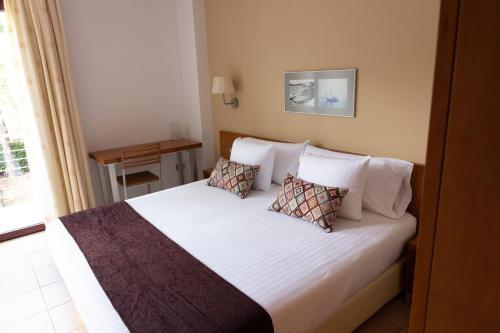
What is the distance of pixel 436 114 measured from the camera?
60cm

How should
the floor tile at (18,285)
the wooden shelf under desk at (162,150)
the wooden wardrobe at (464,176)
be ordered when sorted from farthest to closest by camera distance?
1. the wooden shelf under desk at (162,150)
2. the floor tile at (18,285)
3. the wooden wardrobe at (464,176)

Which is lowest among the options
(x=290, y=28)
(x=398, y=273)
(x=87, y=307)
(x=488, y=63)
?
(x=398, y=273)

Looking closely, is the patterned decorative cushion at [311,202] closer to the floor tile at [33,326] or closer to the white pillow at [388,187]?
the white pillow at [388,187]

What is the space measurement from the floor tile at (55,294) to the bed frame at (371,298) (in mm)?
1866

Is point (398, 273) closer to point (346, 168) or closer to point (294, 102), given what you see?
point (346, 168)

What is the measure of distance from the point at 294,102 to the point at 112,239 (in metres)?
1.89

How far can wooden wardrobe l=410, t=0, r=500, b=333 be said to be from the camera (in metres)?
0.53

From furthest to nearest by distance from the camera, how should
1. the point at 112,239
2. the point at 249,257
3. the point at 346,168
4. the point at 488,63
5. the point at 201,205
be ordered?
the point at 201,205 < the point at 346,168 < the point at 112,239 < the point at 249,257 < the point at 488,63

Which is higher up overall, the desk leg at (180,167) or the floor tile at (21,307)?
the desk leg at (180,167)

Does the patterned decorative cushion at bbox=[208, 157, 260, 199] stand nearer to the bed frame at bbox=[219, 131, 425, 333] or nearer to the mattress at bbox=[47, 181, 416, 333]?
the mattress at bbox=[47, 181, 416, 333]

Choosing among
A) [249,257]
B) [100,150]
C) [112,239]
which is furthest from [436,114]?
[100,150]

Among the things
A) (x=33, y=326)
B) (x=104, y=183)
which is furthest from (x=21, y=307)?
(x=104, y=183)

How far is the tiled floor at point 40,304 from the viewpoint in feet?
6.77

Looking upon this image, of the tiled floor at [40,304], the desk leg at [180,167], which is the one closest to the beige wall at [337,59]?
the desk leg at [180,167]
